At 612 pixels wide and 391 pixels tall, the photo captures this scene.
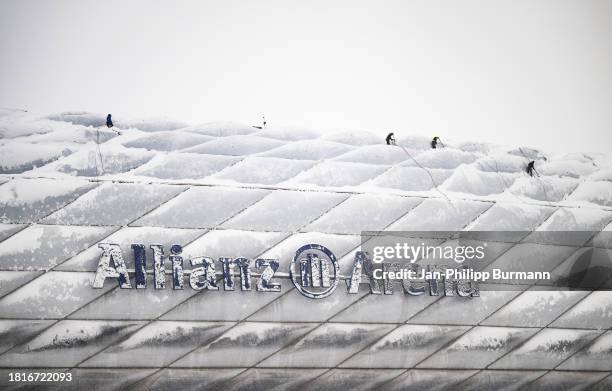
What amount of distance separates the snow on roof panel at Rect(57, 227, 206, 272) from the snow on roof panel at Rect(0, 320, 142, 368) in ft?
1.28

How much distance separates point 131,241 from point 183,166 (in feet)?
2.16

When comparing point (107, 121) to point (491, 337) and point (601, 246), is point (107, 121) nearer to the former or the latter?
point (491, 337)

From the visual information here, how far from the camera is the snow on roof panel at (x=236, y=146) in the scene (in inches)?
148

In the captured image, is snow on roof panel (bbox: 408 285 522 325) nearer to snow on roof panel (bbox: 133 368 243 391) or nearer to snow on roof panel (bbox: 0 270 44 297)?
snow on roof panel (bbox: 133 368 243 391)

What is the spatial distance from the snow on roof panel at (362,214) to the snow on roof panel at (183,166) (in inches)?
32.6

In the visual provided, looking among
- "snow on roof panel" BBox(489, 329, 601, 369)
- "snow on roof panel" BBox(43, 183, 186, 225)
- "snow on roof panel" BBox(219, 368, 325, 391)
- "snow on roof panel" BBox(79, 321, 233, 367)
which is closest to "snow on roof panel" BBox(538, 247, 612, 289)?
"snow on roof panel" BBox(489, 329, 601, 369)

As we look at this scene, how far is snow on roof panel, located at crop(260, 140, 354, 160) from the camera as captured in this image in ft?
12.8

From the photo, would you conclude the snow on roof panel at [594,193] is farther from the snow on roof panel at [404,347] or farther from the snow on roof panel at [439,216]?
the snow on roof panel at [404,347]

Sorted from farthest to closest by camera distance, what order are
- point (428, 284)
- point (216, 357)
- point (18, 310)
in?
point (428, 284), point (216, 357), point (18, 310)

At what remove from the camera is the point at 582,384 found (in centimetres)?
416

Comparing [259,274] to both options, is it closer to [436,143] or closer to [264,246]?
[264,246]

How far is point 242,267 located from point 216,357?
0.67 meters

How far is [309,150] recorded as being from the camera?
3953 millimetres

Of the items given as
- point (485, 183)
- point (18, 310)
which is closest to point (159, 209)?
point (18, 310)
